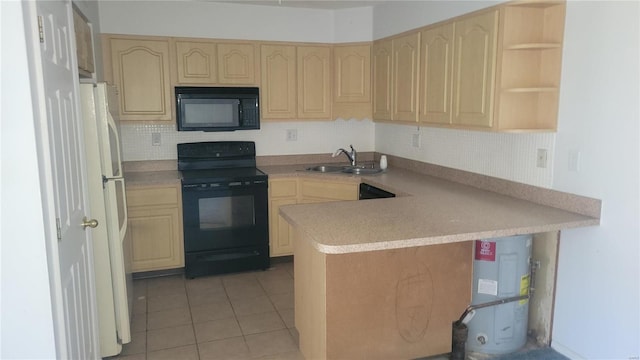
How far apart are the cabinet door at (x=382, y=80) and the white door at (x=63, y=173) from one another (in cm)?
250

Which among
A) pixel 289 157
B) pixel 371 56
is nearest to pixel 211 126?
pixel 289 157

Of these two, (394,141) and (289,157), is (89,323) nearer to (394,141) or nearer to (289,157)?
(289,157)

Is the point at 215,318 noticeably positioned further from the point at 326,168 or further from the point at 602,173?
the point at 602,173

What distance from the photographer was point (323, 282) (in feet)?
7.51

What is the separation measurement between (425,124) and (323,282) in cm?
167

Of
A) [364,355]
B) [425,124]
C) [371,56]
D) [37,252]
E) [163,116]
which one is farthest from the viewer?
[371,56]

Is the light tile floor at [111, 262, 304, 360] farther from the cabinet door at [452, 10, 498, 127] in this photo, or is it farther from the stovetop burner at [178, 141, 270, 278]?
the cabinet door at [452, 10, 498, 127]

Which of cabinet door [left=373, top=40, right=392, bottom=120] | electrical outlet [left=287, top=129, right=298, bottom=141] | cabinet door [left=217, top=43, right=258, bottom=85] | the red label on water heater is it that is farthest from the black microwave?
the red label on water heater

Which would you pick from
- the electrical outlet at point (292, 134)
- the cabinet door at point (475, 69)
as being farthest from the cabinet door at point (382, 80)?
the cabinet door at point (475, 69)

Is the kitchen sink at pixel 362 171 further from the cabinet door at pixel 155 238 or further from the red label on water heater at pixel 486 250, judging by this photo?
A: the red label on water heater at pixel 486 250

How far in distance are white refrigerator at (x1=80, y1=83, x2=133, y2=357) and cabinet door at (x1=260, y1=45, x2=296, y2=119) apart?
163 centimetres

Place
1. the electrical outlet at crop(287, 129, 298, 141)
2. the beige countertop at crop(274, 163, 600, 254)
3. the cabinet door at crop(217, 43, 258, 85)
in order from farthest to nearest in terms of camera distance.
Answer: the electrical outlet at crop(287, 129, 298, 141)
the cabinet door at crop(217, 43, 258, 85)
the beige countertop at crop(274, 163, 600, 254)

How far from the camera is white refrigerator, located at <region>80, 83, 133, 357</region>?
8.01 ft

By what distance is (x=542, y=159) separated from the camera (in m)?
2.73
